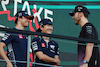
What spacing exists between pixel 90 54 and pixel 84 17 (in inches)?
24.5

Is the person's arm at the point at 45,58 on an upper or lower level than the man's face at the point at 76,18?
lower

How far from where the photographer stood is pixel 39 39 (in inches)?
194

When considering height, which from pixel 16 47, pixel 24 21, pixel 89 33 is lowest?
pixel 16 47

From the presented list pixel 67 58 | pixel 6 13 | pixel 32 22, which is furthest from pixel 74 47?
pixel 6 13

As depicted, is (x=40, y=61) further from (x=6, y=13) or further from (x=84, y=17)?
(x=6, y=13)

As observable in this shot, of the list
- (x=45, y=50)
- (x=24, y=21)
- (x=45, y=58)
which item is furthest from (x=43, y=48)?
(x=24, y=21)

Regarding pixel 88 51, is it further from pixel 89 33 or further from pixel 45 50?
pixel 45 50

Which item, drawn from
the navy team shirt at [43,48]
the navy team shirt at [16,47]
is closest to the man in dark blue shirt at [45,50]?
the navy team shirt at [43,48]

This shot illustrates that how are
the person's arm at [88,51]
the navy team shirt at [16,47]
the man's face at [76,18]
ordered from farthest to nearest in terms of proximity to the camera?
the man's face at [76,18] → the navy team shirt at [16,47] → the person's arm at [88,51]

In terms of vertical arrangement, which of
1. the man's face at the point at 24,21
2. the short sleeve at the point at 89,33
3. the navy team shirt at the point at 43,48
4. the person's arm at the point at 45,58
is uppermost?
the man's face at the point at 24,21

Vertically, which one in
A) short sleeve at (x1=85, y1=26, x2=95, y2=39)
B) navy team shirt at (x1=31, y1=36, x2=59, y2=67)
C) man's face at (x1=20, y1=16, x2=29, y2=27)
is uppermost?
man's face at (x1=20, y1=16, x2=29, y2=27)

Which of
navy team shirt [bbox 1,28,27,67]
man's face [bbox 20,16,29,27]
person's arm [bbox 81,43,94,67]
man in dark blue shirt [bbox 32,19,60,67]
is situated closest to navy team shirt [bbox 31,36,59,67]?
man in dark blue shirt [bbox 32,19,60,67]

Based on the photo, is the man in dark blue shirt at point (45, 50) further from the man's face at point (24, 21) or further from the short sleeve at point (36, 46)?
the man's face at point (24, 21)

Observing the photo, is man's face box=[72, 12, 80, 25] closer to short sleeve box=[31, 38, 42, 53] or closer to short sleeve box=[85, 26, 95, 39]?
short sleeve box=[85, 26, 95, 39]
